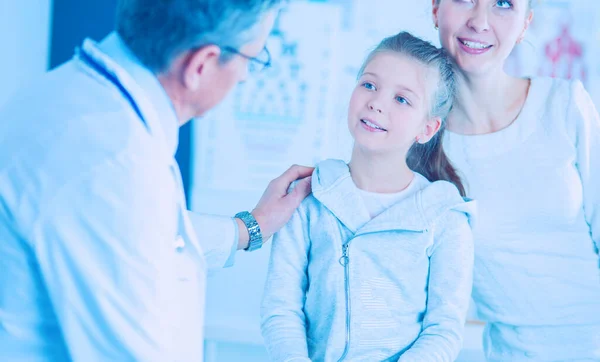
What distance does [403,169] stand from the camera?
1434mm

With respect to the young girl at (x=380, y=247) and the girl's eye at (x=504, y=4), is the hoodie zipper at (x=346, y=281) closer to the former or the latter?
the young girl at (x=380, y=247)

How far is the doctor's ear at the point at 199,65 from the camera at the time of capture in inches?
36.9

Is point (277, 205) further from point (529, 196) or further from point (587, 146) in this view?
point (587, 146)

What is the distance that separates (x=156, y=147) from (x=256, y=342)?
1.66 meters

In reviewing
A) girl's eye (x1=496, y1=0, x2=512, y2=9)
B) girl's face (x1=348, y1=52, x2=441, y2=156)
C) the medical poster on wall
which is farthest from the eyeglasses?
the medical poster on wall

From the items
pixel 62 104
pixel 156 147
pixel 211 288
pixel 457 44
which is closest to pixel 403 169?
pixel 457 44

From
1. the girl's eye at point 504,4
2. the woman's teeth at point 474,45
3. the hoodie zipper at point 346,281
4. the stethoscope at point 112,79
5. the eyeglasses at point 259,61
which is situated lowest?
the hoodie zipper at point 346,281

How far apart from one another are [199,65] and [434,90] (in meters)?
0.65

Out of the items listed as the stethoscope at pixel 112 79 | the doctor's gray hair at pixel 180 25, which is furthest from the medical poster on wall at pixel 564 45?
the stethoscope at pixel 112 79

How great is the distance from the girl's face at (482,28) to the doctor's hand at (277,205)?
46 cm

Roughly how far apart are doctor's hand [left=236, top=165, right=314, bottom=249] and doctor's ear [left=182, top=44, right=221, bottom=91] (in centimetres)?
48

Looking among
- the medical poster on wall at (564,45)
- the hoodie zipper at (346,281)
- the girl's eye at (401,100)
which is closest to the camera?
the hoodie zipper at (346,281)

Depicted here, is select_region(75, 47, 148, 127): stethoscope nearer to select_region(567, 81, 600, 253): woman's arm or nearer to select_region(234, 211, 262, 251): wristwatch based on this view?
select_region(234, 211, 262, 251): wristwatch

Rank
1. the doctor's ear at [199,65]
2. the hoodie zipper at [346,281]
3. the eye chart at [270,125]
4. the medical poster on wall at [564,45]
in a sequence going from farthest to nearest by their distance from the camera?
the eye chart at [270,125] < the medical poster on wall at [564,45] < the hoodie zipper at [346,281] < the doctor's ear at [199,65]
